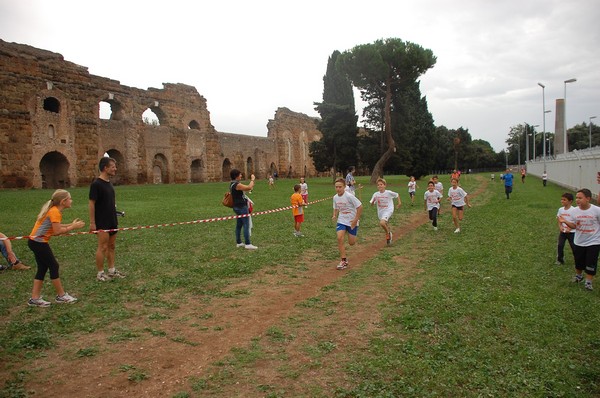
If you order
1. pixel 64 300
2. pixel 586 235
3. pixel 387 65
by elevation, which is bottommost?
pixel 64 300

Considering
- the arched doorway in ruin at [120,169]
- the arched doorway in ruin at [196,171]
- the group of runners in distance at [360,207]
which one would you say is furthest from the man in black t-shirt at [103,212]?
the arched doorway in ruin at [196,171]

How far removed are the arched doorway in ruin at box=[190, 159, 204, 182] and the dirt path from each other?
1269 inches

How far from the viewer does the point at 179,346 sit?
4.42 meters

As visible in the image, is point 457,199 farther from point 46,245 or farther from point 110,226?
point 46,245

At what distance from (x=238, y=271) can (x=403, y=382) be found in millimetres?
4371

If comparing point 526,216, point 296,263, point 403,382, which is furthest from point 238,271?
point 526,216

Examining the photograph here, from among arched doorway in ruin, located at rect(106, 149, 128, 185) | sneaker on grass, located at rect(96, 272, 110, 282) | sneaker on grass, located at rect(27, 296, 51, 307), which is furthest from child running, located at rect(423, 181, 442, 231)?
arched doorway in ruin, located at rect(106, 149, 128, 185)

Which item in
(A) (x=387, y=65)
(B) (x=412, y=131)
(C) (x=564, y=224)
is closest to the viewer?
(C) (x=564, y=224)

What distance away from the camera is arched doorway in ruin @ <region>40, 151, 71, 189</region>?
27219 millimetres

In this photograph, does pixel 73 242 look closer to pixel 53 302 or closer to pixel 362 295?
pixel 53 302

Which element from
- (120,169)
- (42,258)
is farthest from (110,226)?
(120,169)

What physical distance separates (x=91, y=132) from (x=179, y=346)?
27.7m

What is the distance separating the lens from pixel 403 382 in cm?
358

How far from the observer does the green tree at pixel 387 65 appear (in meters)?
33.2
